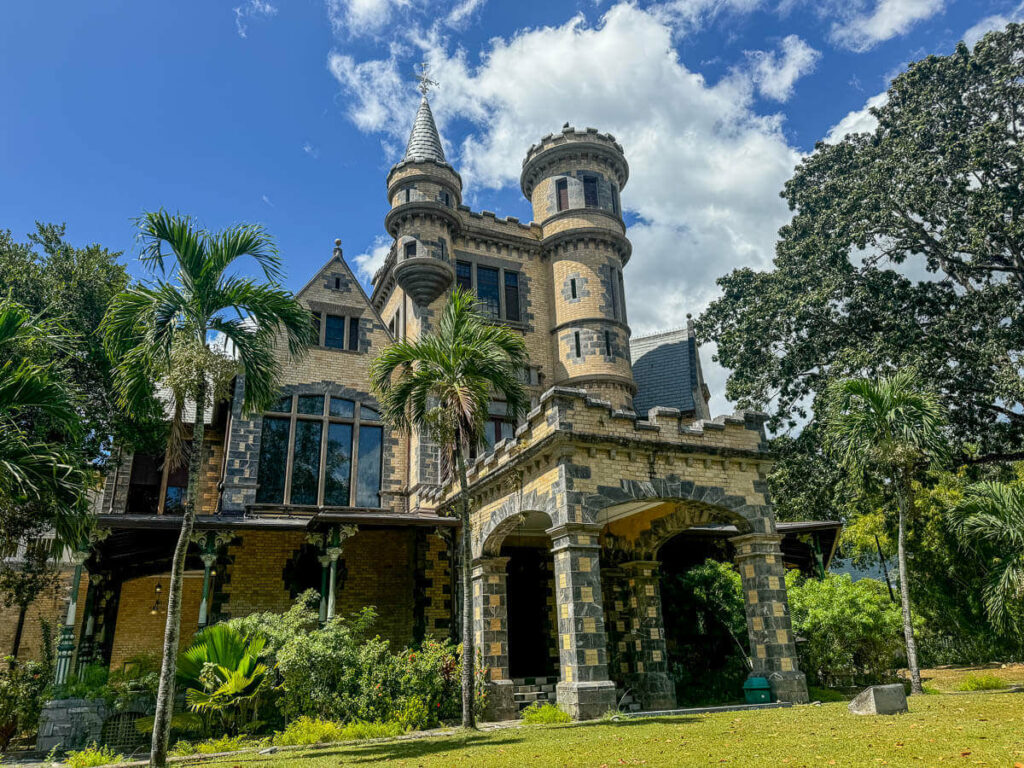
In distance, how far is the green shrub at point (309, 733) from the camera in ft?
38.1

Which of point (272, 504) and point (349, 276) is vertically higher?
point (349, 276)

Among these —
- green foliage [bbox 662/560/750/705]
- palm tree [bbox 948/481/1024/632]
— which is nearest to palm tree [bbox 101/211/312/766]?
green foliage [bbox 662/560/750/705]

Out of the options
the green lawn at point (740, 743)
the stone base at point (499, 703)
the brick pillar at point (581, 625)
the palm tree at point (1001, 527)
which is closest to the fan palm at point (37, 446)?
the green lawn at point (740, 743)

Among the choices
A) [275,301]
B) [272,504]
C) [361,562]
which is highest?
[275,301]

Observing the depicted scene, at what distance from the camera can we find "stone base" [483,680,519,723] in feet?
47.1

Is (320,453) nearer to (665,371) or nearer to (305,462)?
(305,462)

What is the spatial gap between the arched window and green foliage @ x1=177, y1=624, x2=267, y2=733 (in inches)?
283

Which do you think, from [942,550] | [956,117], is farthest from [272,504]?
[956,117]

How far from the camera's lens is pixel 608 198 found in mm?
26625

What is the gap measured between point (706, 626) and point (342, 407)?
1263 cm

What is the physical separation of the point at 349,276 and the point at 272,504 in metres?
7.86

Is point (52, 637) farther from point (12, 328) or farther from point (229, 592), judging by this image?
point (12, 328)

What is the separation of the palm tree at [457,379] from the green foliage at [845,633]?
34.4 feet

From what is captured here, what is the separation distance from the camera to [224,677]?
509 inches
